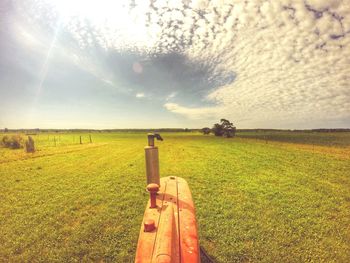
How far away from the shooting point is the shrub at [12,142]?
2863 centimetres

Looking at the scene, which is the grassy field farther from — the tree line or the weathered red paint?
the tree line

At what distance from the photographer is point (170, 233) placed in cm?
219

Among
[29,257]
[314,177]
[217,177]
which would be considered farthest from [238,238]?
[314,177]

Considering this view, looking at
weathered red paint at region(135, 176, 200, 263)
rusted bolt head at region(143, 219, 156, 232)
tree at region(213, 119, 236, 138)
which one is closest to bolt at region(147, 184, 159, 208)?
weathered red paint at region(135, 176, 200, 263)

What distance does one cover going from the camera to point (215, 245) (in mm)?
4770

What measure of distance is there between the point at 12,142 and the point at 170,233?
3528cm

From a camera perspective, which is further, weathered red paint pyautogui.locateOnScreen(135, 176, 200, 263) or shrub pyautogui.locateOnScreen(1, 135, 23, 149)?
shrub pyautogui.locateOnScreen(1, 135, 23, 149)

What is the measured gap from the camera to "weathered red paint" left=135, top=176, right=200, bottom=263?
1.91 meters

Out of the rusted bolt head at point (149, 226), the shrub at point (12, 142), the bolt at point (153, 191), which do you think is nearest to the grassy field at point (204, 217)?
the bolt at point (153, 191)

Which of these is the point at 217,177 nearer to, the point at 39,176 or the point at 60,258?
the point at 60,258

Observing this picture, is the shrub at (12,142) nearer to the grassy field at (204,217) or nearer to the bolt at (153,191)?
the grassy field at (204,217)

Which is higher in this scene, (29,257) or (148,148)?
(148,148)

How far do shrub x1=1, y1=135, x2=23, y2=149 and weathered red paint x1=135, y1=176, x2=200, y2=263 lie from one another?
32986 mm

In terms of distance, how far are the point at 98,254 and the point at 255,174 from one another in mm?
9494
